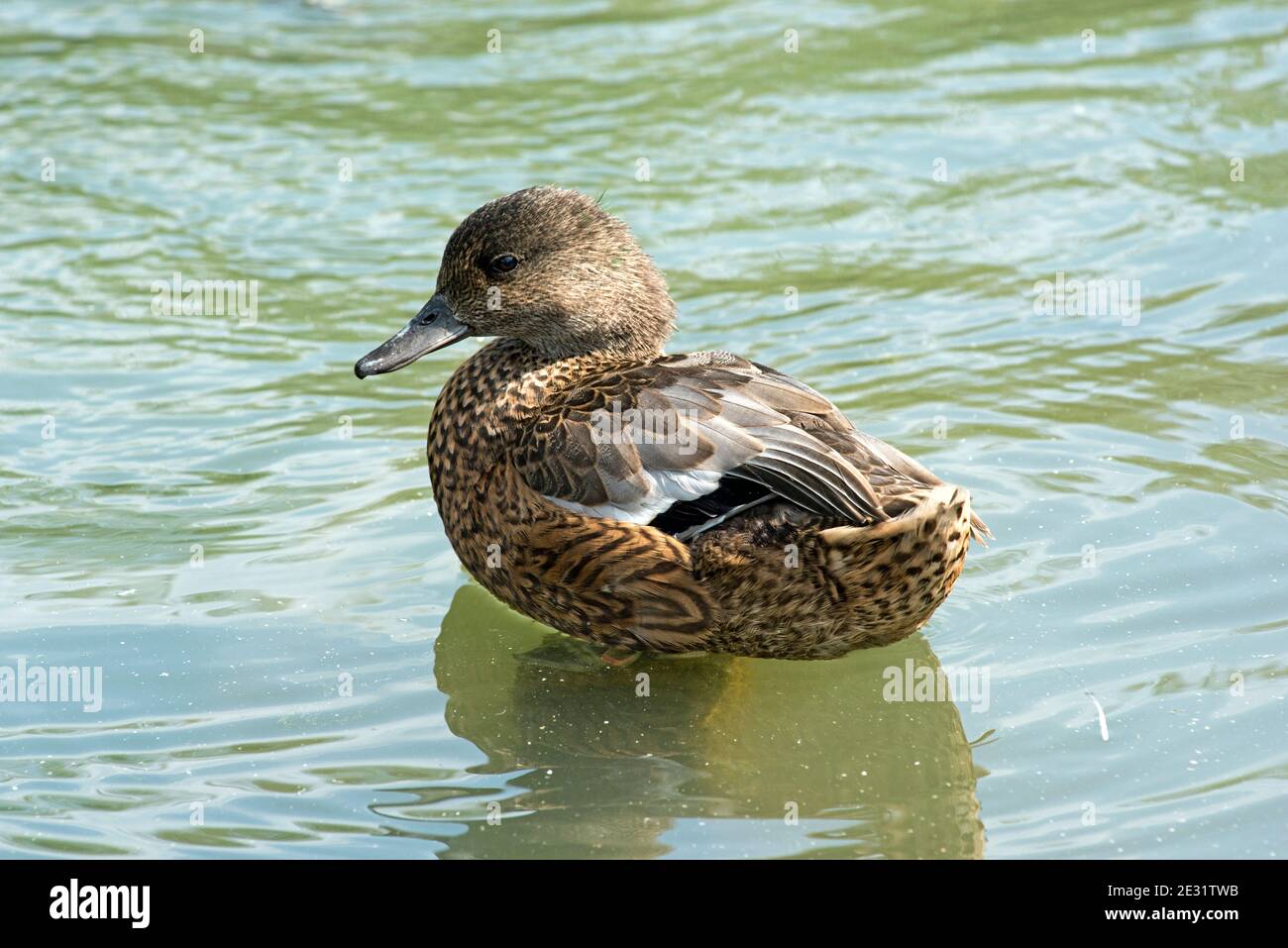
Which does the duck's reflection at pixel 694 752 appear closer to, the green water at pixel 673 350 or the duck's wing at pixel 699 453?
the green water at pixel 673 350

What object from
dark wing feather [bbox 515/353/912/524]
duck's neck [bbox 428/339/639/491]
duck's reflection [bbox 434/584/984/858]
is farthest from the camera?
duck's neck [bbox 428/339/639/491]

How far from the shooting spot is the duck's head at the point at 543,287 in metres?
6.10

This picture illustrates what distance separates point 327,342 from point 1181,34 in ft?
21.8

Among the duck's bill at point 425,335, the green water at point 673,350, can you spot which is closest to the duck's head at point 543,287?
the duck's bill at point 425,335

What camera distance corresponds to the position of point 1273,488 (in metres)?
6.53

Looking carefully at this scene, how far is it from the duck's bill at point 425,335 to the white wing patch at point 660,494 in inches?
45.1

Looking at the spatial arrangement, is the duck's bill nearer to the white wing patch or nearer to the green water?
the green water

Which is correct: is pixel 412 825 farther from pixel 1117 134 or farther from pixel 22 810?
pixel 1117 134

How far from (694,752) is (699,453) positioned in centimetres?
92

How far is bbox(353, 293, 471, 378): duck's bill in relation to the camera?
613 cm

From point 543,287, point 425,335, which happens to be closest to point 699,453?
point 543,287

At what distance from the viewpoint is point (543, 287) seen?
6078mm

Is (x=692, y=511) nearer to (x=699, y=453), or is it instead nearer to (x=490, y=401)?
(x=699, y=453)

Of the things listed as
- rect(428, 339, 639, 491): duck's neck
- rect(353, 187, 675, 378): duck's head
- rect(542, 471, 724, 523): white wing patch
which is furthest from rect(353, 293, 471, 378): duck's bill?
rect(542, 471, 724, 523): white wing patch
